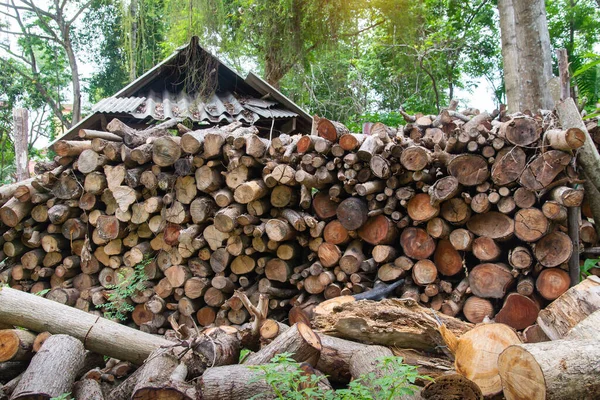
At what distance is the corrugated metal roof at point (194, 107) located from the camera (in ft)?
24.5

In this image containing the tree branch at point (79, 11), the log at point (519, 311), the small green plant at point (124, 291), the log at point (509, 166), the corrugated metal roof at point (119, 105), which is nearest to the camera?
the log at point (519, 311)

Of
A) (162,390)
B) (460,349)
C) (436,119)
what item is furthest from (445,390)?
(436,119)

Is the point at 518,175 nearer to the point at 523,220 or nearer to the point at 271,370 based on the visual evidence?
the point at 523,220

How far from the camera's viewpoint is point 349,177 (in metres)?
4.14

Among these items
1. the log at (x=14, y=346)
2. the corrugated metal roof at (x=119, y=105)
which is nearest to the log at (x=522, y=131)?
the log at (x=14, y=346)

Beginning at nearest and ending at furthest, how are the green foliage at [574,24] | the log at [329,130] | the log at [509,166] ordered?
the log at [509,166], the log at [329,130], the green foliage at [574,24]

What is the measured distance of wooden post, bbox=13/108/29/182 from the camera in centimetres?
949

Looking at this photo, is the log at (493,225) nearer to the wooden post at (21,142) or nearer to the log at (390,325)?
the log at (390,325)

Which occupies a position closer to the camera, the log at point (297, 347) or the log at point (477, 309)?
the log at point (297, 347)

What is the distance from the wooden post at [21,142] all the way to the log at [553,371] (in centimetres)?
967

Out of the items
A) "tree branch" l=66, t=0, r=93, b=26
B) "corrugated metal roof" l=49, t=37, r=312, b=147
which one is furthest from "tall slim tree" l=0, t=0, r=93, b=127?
"corrugated metal roof" l=49, t=37, r=312, b=147

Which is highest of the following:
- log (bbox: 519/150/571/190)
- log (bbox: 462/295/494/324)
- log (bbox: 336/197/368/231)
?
log (bbox: 519/150/571/190)

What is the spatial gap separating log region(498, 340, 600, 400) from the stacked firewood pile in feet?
4.22

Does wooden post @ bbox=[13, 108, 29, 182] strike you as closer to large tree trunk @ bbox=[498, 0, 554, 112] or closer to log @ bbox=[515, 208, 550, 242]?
large tree trunk @ bbox=[498, 0, 554, 112]
